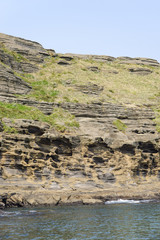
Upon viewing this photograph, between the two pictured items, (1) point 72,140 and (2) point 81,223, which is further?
(1) point 72,140

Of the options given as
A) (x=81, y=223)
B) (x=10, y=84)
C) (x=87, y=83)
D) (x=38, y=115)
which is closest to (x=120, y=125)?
(x=38, y=115)

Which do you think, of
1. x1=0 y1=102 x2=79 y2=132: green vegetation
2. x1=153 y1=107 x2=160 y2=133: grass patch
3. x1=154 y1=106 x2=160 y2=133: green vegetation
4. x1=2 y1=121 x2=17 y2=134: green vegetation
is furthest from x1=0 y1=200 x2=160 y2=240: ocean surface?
x1=154 y1=106 x2=160 y2=133: green vegetation

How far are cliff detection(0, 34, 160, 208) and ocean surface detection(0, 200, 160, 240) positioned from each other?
511 cm

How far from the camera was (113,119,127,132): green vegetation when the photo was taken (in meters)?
57.2

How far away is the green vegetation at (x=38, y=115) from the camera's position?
165 feet

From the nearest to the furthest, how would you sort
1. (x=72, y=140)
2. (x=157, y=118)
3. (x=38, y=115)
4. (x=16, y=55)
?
(x=72, y=140) → (x=38, y=115) → (x=157, y=118) → (x=16, y=55)

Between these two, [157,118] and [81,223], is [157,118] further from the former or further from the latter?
[81,223]

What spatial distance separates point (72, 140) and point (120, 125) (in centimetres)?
1258

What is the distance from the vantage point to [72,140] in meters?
49.7

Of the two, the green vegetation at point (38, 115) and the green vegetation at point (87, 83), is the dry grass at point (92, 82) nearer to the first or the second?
the green vegetation at point (87, 83)

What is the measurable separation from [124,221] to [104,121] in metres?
31.3

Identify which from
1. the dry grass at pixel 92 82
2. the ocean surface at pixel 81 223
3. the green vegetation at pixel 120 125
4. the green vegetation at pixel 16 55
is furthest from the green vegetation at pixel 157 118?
the green vegetation at pixel 16 55

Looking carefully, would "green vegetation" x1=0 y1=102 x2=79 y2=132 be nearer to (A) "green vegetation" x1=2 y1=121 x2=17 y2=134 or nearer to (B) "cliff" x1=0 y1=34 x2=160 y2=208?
(B) "cliff" x1=0 y1=34 x2=160 y2=208

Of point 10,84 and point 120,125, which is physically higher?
point 10,84
